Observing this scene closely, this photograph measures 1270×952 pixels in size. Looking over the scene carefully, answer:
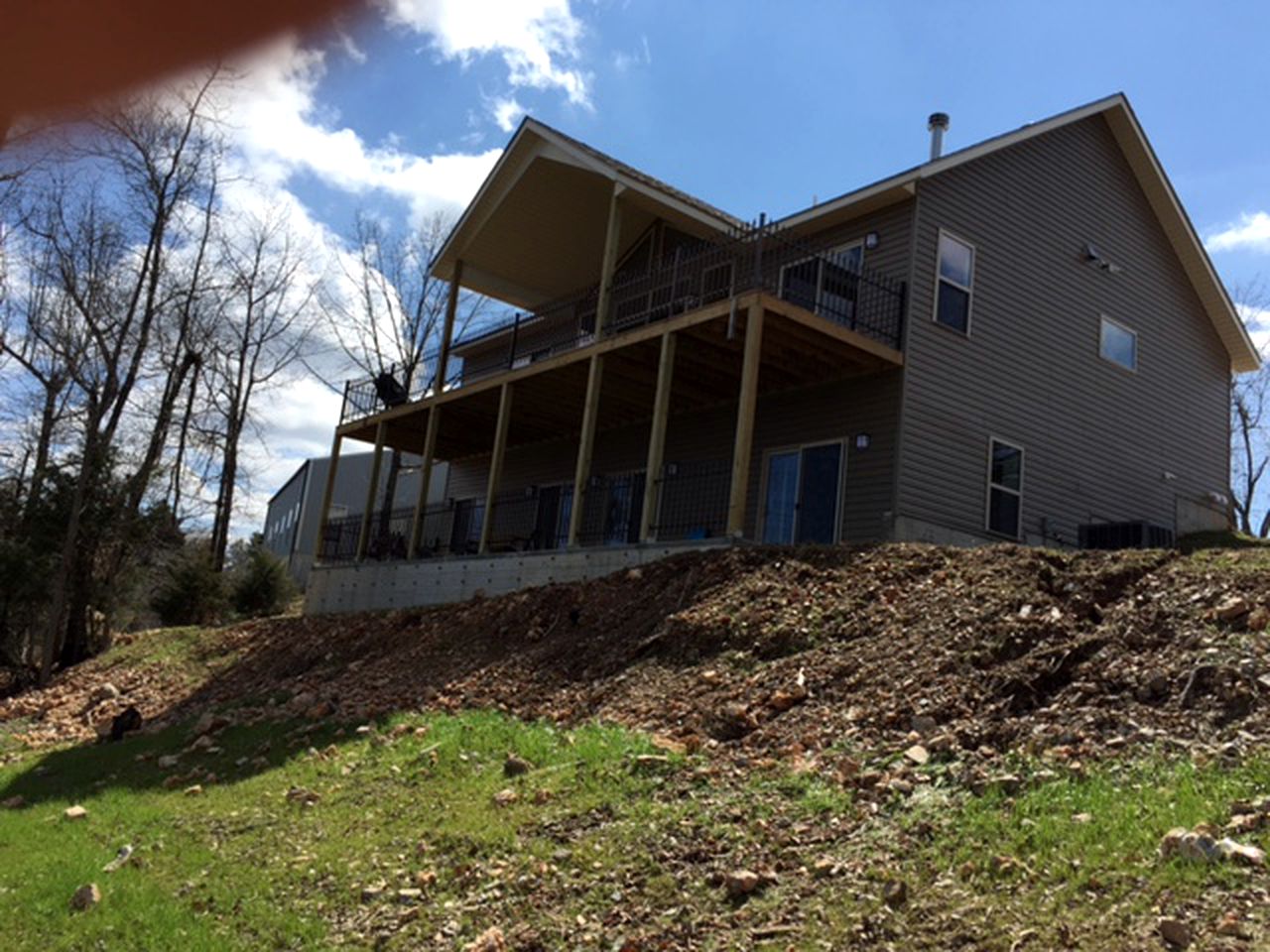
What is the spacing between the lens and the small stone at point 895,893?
4.15 meters

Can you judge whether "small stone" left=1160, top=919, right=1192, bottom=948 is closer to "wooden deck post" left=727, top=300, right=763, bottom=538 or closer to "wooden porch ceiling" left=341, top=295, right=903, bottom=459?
"wooden deck post" left=727, top=300, right=763, bottom=538

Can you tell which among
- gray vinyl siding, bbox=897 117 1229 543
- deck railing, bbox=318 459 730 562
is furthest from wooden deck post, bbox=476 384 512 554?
gray vinyl siding, bbox=897 117 1229 543

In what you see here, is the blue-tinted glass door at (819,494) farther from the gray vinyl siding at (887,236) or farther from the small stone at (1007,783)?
the small stone at (1007,783)

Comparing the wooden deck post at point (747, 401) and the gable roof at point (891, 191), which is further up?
the gable roof at point (891, 191)

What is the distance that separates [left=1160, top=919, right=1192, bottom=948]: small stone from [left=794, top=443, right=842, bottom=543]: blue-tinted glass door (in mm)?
11142

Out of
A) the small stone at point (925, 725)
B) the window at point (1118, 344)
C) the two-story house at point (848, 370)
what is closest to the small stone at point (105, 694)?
the two-story house at point (848, 370)

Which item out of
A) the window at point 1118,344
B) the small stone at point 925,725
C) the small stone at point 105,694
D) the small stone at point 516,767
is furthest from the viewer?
the window at point 1118,344

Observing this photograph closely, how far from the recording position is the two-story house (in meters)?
14.2

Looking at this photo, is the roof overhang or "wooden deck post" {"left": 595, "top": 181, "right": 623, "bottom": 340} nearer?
"wooden deck post" {"left": 595, "top": 181, "right": 623, "bottom": 340}

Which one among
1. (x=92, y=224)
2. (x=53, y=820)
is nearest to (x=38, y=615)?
(x=92, y=224)

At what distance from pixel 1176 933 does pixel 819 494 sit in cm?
1167

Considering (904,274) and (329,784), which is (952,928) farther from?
(904,274)

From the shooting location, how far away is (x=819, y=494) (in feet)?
49.1

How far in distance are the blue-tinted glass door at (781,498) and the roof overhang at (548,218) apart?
3.64m
